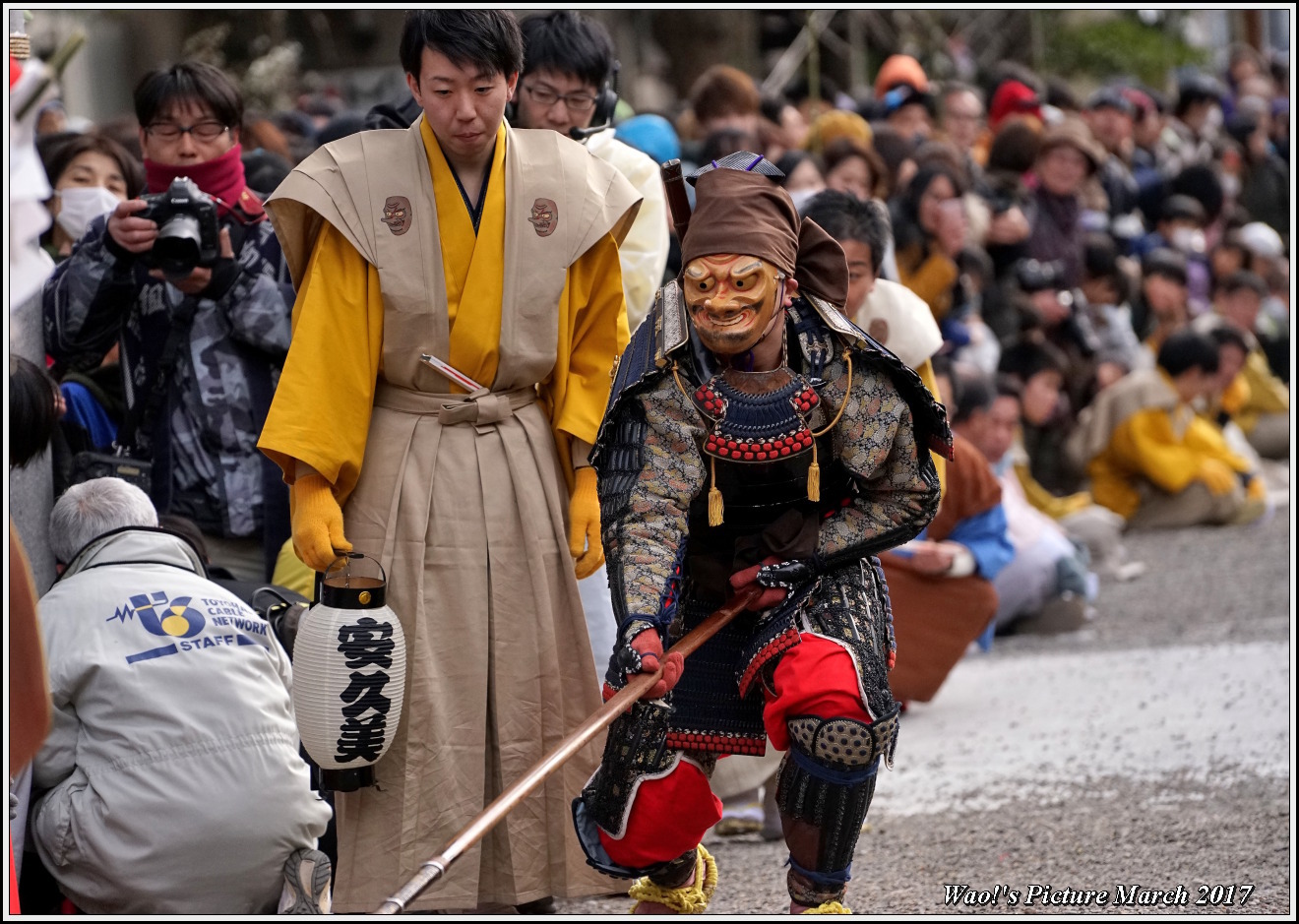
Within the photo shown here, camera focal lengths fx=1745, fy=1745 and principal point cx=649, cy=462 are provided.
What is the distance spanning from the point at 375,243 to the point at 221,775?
3.78 feet

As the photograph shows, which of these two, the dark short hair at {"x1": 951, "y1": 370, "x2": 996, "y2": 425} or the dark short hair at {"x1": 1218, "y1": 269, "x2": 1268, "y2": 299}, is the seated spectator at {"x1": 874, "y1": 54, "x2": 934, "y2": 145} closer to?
the dark short hair at {"x1": 1218, "y1": 269, "x2": 1268, "y2": 299}

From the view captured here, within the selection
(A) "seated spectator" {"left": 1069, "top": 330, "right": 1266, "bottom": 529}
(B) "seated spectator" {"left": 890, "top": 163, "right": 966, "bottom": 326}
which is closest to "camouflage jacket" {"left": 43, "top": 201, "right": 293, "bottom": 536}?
(B) "seated spectator" {"left": 890, "top": 163, "right": 966, "bottom": 326}

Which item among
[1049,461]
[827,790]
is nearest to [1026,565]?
[1049,461]

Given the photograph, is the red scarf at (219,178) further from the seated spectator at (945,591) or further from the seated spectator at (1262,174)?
the seated spectator at (1262,174)

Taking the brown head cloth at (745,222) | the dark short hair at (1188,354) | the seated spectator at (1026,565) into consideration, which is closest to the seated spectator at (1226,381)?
the dark short hair at (1188,354)

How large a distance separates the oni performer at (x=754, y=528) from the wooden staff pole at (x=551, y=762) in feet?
0.14

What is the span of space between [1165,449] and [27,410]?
6562 mm

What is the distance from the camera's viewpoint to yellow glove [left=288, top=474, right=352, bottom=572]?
11.7 feet

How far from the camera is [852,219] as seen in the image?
4.65m

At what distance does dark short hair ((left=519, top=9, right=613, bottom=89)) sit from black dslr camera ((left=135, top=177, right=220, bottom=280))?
0.92m

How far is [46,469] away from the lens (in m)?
4.25

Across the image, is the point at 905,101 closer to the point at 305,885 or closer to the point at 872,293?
the point at 872,293

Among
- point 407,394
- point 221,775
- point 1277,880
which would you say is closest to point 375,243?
point 407,394

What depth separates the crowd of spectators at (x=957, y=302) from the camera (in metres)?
4.36
